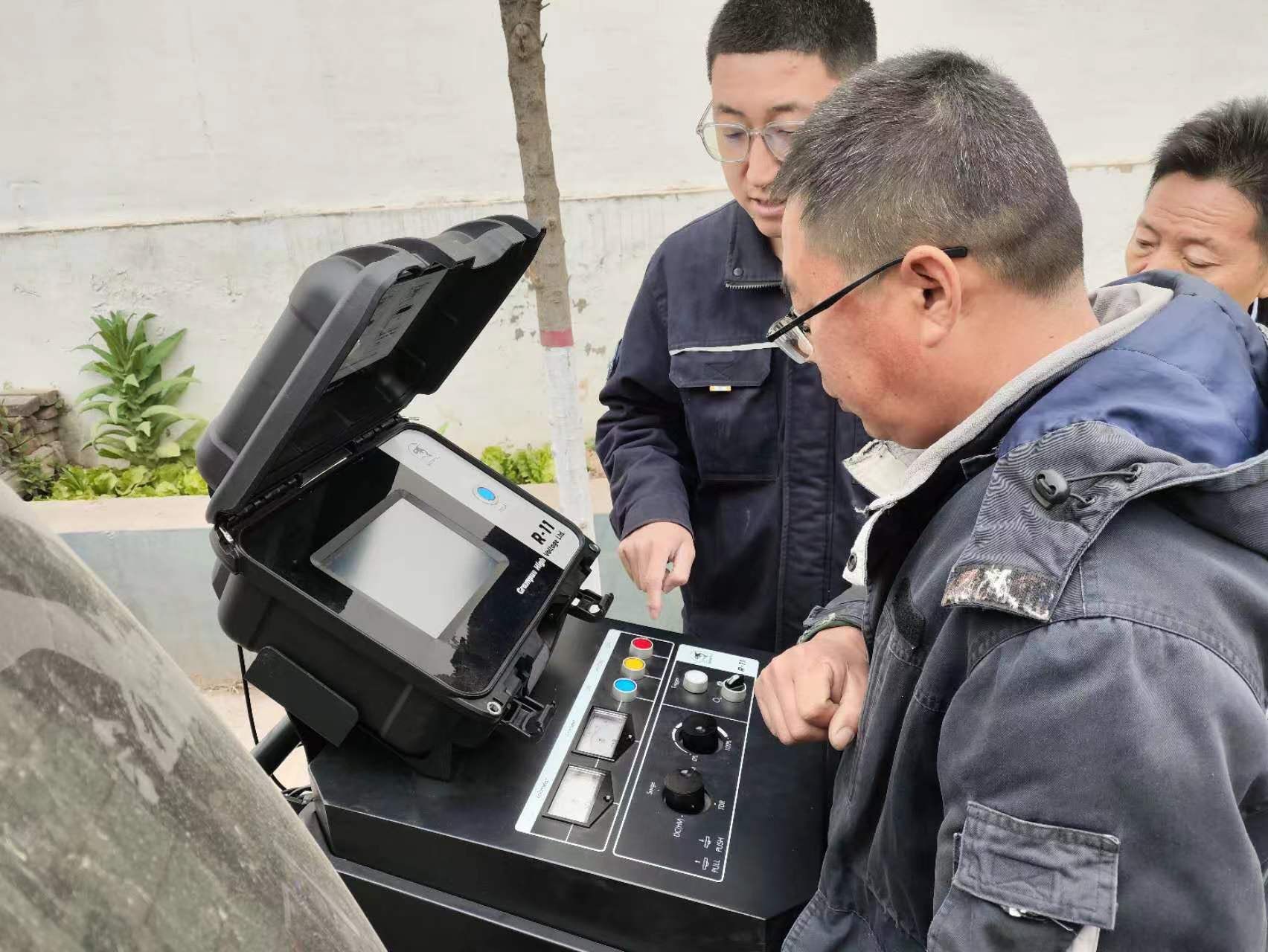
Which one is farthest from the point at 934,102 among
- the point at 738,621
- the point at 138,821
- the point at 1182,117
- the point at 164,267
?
the point at 164,267

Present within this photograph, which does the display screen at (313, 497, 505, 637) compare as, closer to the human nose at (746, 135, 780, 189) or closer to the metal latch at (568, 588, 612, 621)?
the metal latch at (568, 588, 612, 621)

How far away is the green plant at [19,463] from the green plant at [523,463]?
236cm

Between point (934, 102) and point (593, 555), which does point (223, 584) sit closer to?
point (593, 555)

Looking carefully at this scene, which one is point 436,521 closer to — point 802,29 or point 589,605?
point 589,605

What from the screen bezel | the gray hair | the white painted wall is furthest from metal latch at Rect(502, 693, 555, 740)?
the white painted wall

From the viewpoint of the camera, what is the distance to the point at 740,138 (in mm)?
1555

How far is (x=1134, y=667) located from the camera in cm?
61

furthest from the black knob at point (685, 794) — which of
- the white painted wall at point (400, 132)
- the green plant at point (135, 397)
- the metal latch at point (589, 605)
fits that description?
the green plant at point (135, 397)

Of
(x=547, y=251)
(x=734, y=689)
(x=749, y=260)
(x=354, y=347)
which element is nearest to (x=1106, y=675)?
(x=734, y=689)

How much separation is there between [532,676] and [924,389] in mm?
598

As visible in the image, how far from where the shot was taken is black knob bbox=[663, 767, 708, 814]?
1.00 metres

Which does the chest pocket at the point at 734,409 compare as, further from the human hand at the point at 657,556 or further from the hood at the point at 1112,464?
the hood at the point at 1112,464

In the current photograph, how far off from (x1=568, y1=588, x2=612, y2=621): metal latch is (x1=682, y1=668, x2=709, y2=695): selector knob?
0.64 ft

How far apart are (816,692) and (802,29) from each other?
1.13 m
